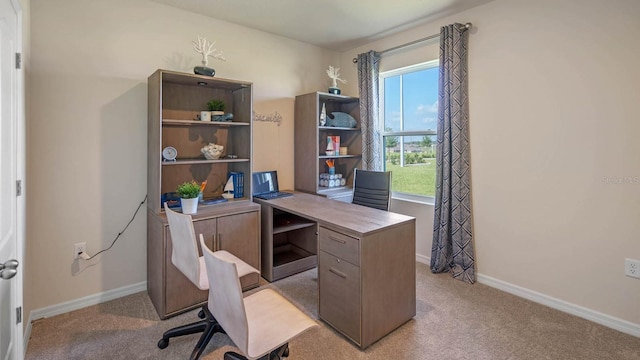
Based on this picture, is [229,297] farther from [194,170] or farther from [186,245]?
[194,170]

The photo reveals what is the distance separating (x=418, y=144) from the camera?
3521 millimetres

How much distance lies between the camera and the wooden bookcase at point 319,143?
352cm

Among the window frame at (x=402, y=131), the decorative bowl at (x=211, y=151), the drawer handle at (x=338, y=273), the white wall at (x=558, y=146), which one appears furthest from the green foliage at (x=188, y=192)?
the white wall at (x=558, y=146)

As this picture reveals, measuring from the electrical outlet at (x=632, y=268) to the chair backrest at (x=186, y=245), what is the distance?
2874mm

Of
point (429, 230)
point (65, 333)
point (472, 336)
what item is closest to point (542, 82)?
point (429, 230)

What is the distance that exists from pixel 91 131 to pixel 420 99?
316cm

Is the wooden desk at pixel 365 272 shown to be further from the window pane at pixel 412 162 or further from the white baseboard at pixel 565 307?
the window pane at pixel 412 162

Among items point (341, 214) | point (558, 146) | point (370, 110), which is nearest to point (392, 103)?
point (370, 110)

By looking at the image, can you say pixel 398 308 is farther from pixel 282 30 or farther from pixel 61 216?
pixel 282 30

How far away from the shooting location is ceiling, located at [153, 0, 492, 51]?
2.78m

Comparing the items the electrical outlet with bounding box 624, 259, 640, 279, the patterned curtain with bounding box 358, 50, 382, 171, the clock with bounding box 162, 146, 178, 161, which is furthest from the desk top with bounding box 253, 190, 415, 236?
the electrical outlet with bounding box 624, 259, 640, 279

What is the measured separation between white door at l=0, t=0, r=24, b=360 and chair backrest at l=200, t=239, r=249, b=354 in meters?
0.79

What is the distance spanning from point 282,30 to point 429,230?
270cm

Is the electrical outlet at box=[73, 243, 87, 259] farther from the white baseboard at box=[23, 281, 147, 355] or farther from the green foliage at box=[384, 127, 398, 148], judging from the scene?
the green foliage at box=[384, 127, 398, 148]
